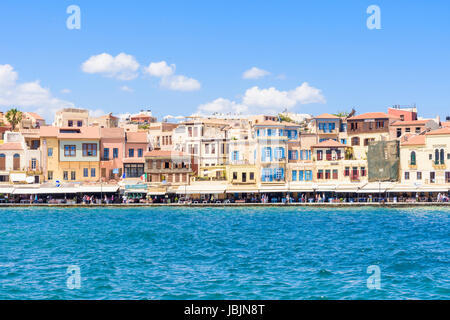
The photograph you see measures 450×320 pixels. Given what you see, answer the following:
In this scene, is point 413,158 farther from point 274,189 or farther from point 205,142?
point 205,142

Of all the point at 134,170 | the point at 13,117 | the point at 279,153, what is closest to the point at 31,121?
the point at 13,117

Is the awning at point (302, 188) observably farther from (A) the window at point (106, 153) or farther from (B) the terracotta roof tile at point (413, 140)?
(A) the window at point (106, 153)

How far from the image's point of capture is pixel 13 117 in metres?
→ 85.2

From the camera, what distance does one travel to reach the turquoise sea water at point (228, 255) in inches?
798

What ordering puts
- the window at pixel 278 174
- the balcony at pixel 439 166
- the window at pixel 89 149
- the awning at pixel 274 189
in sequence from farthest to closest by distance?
1. the window at pixel 89 149
2. the window at pixel 278 174
3. the awning at pixel 274 189
4. the balcony at pixel 439 166

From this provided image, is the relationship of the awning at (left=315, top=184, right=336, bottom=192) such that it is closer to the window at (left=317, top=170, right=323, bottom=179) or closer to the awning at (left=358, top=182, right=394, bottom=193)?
the awning at (left=358, top=182, right=394, bottom=193)

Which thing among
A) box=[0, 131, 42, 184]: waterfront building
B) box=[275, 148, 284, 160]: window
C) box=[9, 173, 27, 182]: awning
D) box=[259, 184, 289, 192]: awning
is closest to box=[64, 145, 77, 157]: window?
box=[0, 131, 42, 184]: waterfront building

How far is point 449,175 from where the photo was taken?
61625mm

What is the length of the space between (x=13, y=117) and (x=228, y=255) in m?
66.2

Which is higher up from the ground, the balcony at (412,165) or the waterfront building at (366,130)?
the waterfront building at (366,130)

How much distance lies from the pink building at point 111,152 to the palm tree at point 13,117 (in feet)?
67.2

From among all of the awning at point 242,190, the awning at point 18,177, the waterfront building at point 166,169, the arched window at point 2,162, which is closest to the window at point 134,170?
the waterfront building at point 166,169
